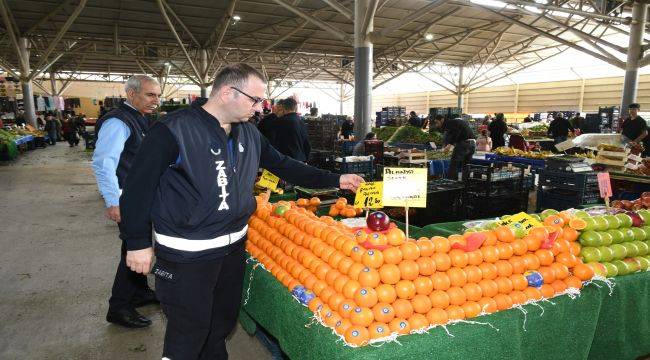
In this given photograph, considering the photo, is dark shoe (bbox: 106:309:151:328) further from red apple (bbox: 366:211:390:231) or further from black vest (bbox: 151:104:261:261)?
red apple (bbox: 366:211:390:231)

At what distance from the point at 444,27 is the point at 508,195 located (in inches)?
580

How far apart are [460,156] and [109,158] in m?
6.90

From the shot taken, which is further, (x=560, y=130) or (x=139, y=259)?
(x=560, y=130)

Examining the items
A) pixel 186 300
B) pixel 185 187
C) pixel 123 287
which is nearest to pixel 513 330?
pixel 186 300

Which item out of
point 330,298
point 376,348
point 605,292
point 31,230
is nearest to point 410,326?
point 376,348

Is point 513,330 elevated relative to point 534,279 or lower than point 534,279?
lower

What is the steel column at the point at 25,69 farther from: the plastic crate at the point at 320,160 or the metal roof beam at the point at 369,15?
the plastic crate at the point at 320,160

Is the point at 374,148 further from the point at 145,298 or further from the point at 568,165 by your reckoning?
the point at 145,298

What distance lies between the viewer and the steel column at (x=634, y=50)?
44.0 ft

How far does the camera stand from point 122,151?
9.04 feet

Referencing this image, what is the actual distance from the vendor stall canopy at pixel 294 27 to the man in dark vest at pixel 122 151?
7.94 m

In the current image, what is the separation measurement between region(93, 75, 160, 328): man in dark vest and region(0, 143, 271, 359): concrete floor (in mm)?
229

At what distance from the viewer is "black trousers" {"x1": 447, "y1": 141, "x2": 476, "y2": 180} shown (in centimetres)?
810

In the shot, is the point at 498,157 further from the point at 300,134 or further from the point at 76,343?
the point at 76,343
